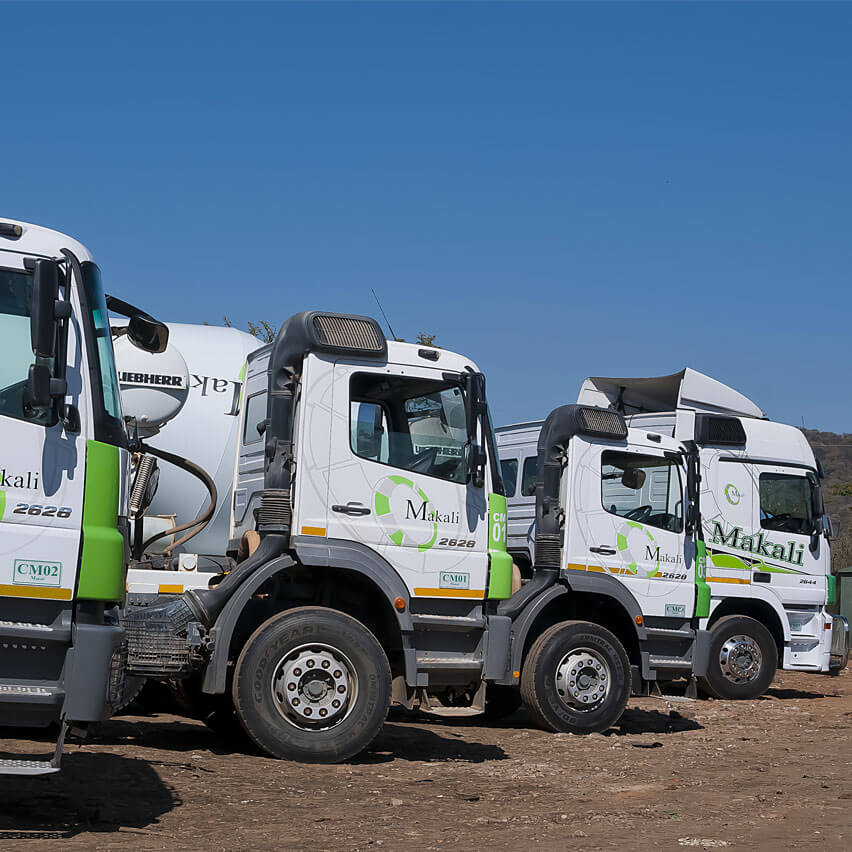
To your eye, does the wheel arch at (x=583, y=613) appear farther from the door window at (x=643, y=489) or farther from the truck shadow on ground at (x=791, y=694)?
the truck shadow on ground at (x=791, y=694)

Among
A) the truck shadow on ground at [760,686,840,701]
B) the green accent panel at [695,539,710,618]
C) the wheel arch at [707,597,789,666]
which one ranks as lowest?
the truck shadow on ground at [760,686,840,701]

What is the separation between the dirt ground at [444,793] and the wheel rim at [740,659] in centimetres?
273

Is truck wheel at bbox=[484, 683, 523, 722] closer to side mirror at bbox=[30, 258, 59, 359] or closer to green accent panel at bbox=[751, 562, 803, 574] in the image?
green accent panel at bbox=[751, 562, 803, 574]

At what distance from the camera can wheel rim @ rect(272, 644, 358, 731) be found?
8727mm

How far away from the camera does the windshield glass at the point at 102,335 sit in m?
6.19

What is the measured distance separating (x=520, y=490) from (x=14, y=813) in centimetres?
770

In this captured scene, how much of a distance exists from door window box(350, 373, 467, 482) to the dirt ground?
7.55 ft

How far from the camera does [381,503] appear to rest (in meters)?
9.25

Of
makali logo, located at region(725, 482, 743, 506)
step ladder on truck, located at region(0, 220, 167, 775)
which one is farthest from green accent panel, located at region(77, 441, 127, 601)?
makali logo, located at region(725, 482, 743, 506)

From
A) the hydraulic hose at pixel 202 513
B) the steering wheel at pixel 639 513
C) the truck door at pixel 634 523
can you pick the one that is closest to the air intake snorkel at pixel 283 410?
the hydraulic hose at pixel 202 513

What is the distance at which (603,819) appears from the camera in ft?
23.4

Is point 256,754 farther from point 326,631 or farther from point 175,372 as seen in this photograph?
point 175,372

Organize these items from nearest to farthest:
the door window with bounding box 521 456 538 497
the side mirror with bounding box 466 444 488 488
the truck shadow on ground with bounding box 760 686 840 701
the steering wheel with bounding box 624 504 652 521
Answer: the side mirror with bounding box 466 444 488 488
the steering wheel with bounding box 624 504 652 521
the door window with bounding box 521 456 538 497
the truck shadow on ground with bounding box 760 686 840 701

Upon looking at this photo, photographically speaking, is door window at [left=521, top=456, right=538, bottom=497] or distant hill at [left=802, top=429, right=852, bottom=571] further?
distant hill at [left=802, top=429, right=852, bottom=571]
